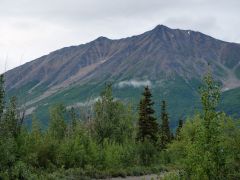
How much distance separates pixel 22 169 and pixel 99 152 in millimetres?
27368

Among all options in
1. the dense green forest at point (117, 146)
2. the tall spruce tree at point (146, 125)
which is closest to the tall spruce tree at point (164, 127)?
the dense green forest at point (117, 146)

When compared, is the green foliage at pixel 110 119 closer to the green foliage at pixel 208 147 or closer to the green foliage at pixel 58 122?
the green foliage at pixel 58 122

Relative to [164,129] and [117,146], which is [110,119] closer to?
[117,146]

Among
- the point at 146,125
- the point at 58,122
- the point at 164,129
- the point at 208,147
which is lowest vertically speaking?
the point at 208,147

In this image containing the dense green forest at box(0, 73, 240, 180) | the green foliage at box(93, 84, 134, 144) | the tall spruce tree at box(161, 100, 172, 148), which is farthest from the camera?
the tall spruce tree at box(161, 100, 172, 148)

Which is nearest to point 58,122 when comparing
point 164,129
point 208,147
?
point 164,129

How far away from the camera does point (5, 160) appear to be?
2355 centimetres

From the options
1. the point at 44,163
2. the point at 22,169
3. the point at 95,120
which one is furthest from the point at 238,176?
the point at 95,120

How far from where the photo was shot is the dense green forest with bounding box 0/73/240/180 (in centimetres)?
1652

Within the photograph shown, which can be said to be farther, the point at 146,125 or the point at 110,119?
the point at 110,119

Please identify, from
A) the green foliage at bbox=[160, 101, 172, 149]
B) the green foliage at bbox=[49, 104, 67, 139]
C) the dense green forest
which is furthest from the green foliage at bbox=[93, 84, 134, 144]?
the green foliage at bbox=[160, 101, 172, 149]

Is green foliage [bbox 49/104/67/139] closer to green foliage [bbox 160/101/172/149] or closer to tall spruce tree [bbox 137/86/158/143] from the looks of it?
tall spruce tree [bbox 137/86/158/143]

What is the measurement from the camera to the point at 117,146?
55.9 metres

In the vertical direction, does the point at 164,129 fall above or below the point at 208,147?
above
